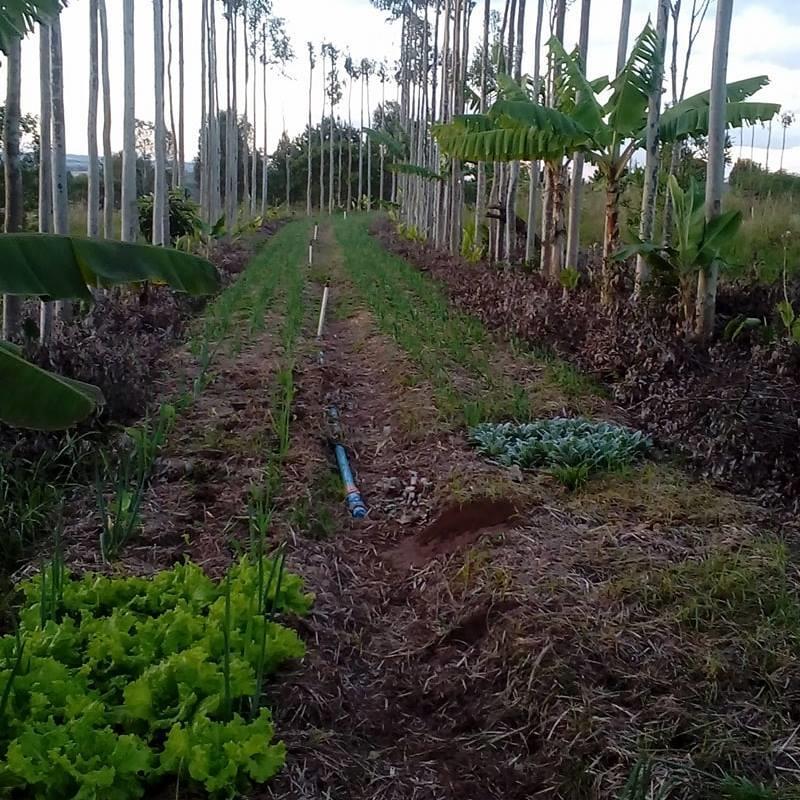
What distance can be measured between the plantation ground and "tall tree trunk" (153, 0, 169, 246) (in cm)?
730

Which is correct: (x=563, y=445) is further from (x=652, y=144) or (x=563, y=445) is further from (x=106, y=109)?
(x=106, y=109)

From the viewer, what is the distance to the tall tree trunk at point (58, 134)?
26.1ft

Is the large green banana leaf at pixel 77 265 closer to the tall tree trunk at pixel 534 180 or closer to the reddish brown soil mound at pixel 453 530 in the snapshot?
the reddish brown soil mound at pixel 453 530

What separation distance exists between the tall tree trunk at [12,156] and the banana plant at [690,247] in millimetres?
Answer: 4999

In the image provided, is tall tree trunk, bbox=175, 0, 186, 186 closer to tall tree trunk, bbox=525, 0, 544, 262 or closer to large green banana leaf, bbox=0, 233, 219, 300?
tall tree trunk, bbox=525, 0, 544, 262

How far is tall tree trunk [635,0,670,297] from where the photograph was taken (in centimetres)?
771

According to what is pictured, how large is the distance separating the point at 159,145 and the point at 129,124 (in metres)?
3.60

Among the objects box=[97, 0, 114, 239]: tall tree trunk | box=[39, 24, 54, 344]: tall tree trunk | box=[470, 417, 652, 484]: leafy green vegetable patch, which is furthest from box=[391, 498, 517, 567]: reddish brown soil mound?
box=[97, 0, 114, 239]: tall tree trunk

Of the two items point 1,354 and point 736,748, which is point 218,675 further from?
point 736,748

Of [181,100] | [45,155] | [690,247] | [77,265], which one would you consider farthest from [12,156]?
[181,100]

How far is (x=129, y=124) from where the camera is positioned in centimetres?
1091

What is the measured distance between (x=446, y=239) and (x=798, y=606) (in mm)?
16551

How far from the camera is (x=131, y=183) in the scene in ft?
35.5

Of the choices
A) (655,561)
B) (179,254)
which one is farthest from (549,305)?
(179,254)
